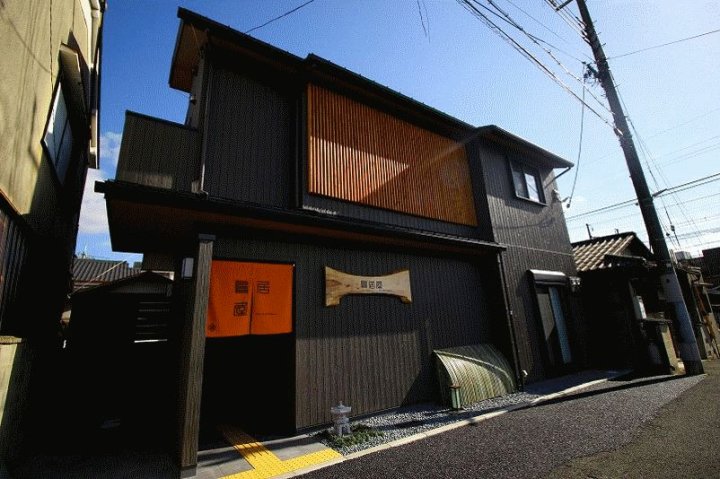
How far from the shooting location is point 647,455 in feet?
15.2

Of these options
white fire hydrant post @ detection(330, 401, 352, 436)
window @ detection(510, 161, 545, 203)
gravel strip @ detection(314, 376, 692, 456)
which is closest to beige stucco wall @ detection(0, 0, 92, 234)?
white fire hydrant post @ detection(330, 401, 352, 436)

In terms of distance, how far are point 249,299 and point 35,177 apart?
164 inches

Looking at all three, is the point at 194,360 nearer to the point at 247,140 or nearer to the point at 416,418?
the point at 416,418

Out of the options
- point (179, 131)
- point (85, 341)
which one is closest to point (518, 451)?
point (179, 131)

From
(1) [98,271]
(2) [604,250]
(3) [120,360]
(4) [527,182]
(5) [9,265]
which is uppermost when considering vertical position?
(1) [98,271]

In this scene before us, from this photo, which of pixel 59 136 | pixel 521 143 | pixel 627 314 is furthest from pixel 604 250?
pixel 59 136

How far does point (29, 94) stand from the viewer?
16.2 feet

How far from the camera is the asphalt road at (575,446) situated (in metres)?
4.36

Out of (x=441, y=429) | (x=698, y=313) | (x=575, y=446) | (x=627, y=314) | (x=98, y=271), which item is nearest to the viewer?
(x=575, y=446)

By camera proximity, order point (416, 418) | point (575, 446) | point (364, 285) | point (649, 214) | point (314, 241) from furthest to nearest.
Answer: point (649, 214)
point (364, 285)
point (314, 241)
point (416, 418)
point (575, 446)

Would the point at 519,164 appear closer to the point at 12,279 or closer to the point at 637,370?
the point at 637,370

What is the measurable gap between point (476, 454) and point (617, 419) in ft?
11.1

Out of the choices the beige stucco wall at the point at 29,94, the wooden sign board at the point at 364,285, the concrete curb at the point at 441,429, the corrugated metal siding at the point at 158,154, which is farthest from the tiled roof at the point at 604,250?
the beige stucco wall at the point at 29,94

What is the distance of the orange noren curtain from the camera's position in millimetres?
5922
